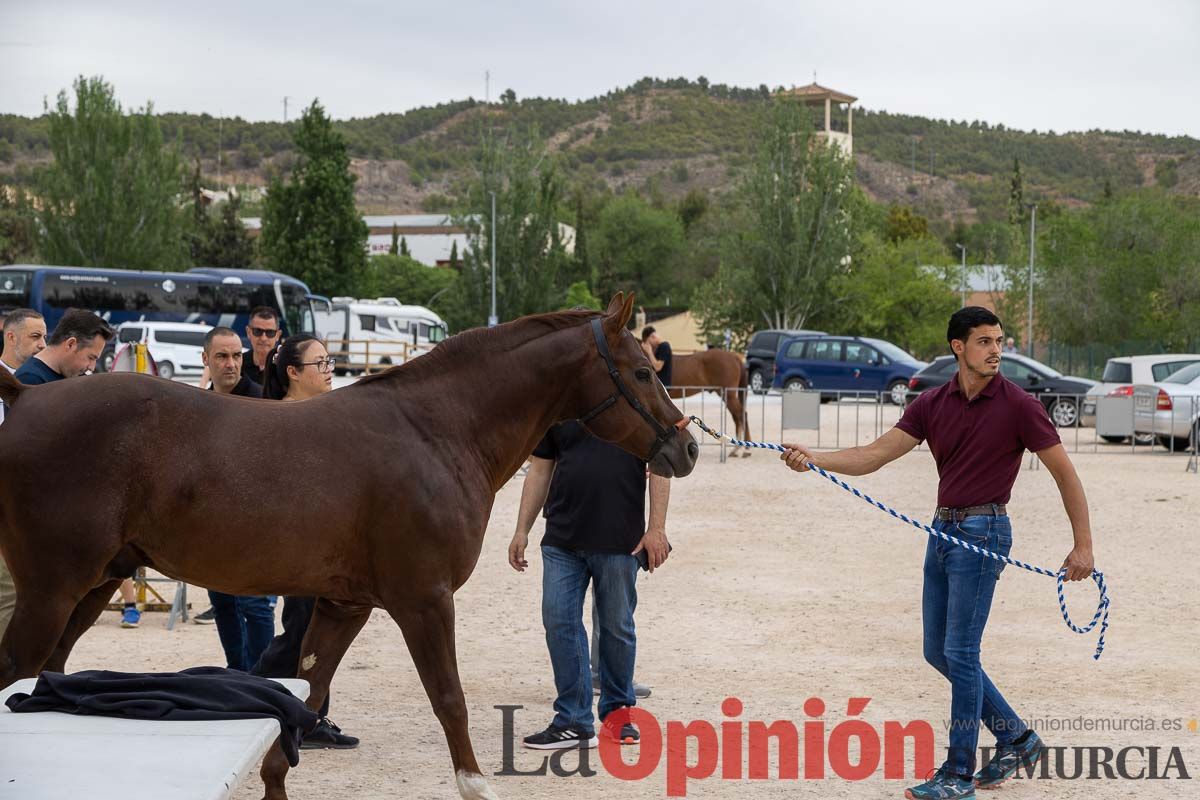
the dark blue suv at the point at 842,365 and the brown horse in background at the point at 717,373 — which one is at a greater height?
the brown horse in background at the point at 717,373

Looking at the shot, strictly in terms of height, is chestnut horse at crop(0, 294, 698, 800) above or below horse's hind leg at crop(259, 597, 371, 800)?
above

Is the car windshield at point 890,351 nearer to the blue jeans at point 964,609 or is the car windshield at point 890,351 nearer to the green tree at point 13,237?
the blue jeans at point 964,609

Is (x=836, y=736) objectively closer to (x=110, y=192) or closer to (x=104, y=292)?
(x=104, y=292)

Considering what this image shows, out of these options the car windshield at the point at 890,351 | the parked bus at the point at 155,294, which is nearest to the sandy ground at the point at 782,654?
the car windshield at the point at 890,351

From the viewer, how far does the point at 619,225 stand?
4053 inches

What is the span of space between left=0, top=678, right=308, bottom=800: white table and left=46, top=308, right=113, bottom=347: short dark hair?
3002 millimetres

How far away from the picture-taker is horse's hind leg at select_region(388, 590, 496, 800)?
15.7 feet

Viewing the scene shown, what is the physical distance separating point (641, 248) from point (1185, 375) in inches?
3187

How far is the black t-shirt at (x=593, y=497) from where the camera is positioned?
6.21 metres

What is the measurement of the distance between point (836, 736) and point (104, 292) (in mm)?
42526

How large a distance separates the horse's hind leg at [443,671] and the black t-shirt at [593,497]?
1469 mm

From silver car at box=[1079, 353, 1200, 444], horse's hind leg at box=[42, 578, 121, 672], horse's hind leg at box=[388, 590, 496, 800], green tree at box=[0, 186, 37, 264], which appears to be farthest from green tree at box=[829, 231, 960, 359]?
horse's hind leg at box=[42, 578, 121, 672]

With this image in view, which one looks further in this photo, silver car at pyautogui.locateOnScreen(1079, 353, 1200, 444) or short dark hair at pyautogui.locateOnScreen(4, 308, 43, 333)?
silver car at pyautogui.locateOnScreen(1079, 353, 1200, 444)

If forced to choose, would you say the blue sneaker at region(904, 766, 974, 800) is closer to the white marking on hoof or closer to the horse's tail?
the white marking on hoof
